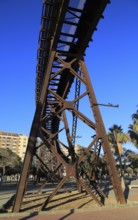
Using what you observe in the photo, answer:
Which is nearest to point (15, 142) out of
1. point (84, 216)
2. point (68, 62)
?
point (68, 62)

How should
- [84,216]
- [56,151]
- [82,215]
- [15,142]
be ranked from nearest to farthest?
[84,216] < [82,215] < [56,151] < [15,142]

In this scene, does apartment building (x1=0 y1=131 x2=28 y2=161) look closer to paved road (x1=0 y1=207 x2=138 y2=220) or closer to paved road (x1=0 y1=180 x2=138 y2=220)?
paved road (x1=0 y1=180 x2=138 y2=220)

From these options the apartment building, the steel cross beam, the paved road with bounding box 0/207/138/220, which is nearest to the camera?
the paved road with bounding box 0/207/138/220

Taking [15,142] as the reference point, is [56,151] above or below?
below

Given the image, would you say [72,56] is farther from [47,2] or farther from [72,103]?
[47,2]

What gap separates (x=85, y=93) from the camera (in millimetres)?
13977

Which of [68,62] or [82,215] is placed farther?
[68,62]

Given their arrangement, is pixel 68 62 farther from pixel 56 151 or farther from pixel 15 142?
pixel 15 142

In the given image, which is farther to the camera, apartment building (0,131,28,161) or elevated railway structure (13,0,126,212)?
apartment building (0,131,28,161)

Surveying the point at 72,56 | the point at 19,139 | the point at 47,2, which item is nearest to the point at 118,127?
the point at 72,56

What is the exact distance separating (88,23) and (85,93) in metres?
3.26

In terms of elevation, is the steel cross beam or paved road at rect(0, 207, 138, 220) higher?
the steel cross beam

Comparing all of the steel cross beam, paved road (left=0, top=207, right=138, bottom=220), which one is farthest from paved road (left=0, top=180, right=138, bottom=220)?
the steel cross beam

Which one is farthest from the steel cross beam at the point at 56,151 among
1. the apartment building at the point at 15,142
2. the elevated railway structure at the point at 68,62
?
the apartment building at the point at 15,142
